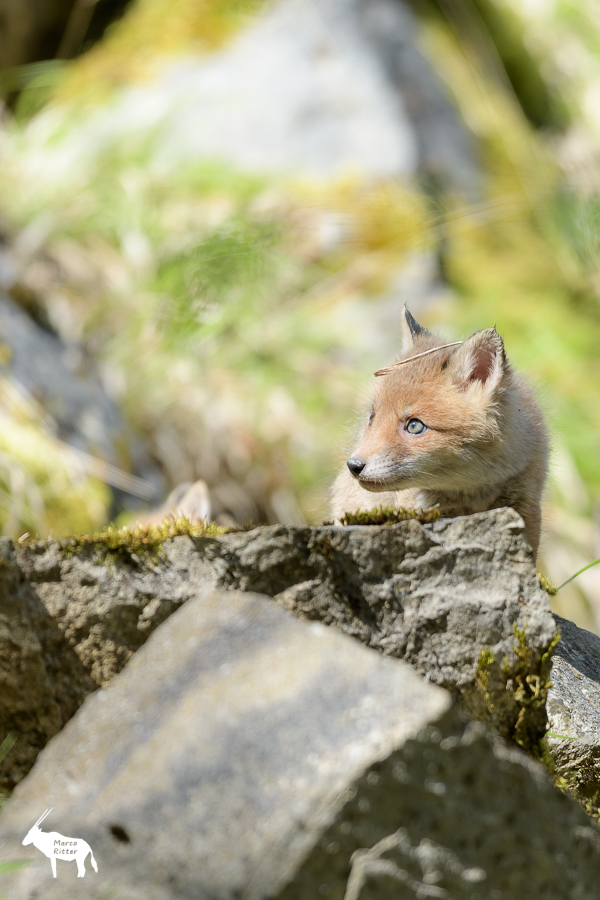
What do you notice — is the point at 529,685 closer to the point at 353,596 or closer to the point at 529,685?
the point at 529,685

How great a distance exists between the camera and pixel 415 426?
357 cm

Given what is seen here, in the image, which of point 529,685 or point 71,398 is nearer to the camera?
point 529,685

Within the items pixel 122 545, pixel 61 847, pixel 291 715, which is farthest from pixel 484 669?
pixel 61 847

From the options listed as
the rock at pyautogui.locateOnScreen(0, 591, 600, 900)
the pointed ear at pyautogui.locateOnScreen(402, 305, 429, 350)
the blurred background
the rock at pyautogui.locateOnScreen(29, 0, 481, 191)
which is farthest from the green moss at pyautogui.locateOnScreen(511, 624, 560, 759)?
the rock at pyautogui.locateOnScreen(29, 0, 481, 191)

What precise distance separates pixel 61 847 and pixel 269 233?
18.1 feet

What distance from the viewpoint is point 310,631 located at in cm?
203

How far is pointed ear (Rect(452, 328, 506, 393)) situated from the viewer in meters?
3.53

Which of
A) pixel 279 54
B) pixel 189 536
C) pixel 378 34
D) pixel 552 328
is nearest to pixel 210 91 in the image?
pixel 279 54

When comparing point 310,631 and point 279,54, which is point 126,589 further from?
point 279,54

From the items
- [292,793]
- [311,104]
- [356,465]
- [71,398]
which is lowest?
[311,104]

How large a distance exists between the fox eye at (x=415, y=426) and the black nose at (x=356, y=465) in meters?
0.29

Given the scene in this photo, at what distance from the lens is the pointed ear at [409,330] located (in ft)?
13.2

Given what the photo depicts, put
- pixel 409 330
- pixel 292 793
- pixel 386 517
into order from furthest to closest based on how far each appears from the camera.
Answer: pixel 409 330
pixel 386 517
pixel 292 793

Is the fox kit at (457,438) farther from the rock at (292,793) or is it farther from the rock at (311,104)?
the rock at (311,104)
